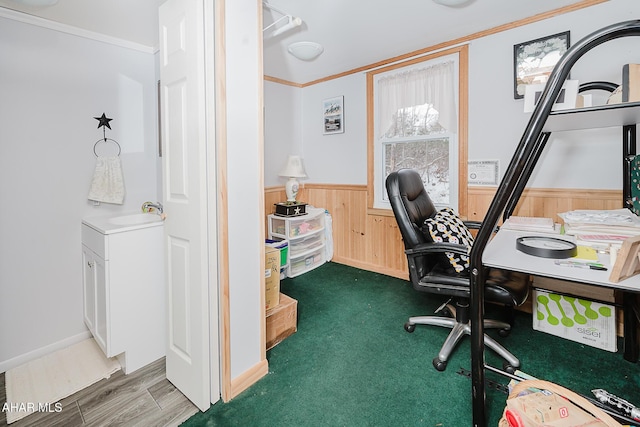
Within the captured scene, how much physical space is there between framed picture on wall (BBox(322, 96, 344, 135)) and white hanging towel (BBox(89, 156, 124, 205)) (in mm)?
2170

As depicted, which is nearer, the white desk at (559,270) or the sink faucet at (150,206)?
the white desk at (559,270)

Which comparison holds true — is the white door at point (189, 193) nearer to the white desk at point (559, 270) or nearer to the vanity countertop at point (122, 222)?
the vanity countertop at point (122, 222)

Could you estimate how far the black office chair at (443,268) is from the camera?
5.41ft

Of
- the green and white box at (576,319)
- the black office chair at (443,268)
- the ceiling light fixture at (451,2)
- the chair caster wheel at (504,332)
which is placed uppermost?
the ceiling light fixture at (451,2)

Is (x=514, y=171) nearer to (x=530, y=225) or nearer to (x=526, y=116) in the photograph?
(x=530, y=225)

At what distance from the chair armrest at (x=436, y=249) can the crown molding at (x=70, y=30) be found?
2495 mm

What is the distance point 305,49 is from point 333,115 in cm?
104

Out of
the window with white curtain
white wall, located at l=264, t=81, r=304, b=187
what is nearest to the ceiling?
the window with white curtain

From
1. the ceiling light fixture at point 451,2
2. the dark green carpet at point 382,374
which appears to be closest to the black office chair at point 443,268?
the dark green carpet at point 382,374

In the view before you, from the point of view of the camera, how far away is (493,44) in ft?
8.02

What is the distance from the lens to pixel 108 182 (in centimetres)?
225

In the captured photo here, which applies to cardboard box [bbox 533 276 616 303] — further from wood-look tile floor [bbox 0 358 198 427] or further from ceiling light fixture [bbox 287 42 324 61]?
ceiling light fixture [bbox 287 42 324 61]

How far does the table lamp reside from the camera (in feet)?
11.4

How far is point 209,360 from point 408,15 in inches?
100
